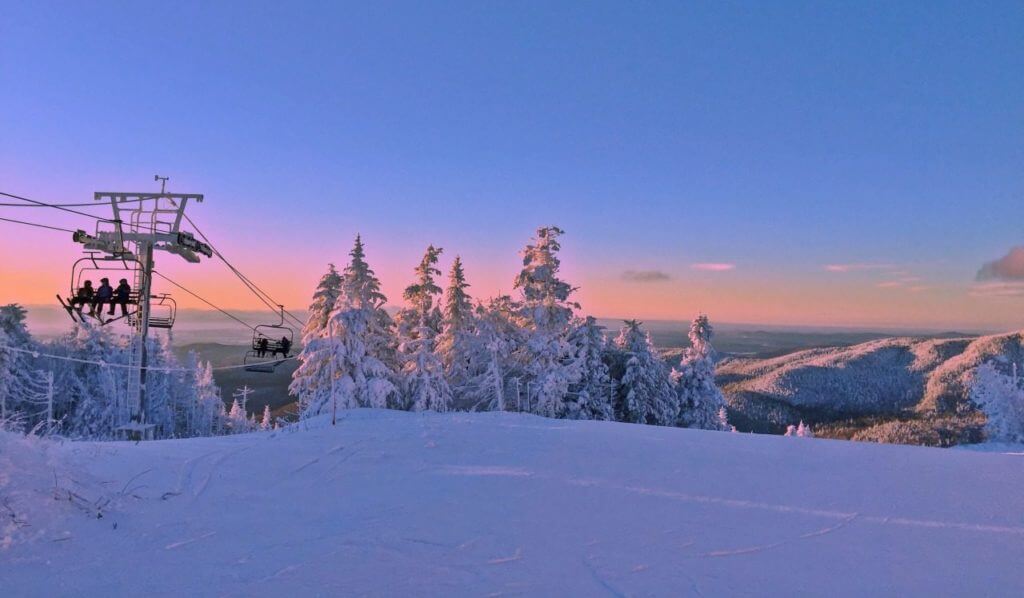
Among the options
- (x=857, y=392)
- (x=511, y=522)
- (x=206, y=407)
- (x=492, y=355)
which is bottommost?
(x=857, y=392)

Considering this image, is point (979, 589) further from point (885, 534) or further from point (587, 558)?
point (587, 558)

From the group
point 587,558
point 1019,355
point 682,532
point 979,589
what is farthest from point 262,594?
point 1019,355

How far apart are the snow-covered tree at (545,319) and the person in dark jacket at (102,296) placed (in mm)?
20611

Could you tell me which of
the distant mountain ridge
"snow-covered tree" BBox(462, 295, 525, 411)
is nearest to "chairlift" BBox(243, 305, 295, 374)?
"snow-covered tree" BBox(462, 295, 525, 411)

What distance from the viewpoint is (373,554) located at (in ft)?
19.1

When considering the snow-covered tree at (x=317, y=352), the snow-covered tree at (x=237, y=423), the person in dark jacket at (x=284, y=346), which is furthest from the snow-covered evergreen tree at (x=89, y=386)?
the person in dark jacket at (x=284, y=346)

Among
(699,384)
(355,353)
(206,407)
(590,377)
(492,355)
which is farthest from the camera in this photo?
(206,407)

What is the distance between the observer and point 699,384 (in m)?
40.9

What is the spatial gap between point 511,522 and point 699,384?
3674 cm

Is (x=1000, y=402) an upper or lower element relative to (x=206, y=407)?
upper

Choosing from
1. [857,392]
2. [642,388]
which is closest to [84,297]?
[642,388]

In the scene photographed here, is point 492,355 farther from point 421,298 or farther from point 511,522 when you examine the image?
point 511,522

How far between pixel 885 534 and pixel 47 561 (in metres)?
8.74

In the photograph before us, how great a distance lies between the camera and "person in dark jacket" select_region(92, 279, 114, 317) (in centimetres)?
1594
